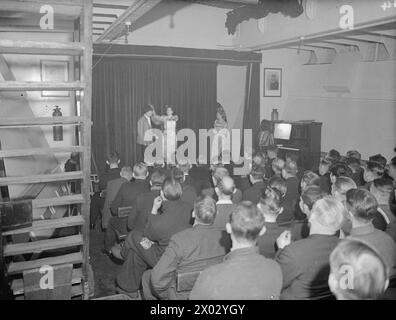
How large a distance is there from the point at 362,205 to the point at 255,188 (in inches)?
87.0

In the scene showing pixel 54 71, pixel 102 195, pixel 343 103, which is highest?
pixel 54 71

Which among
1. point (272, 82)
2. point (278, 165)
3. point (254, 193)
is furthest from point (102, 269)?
point (272, 82)

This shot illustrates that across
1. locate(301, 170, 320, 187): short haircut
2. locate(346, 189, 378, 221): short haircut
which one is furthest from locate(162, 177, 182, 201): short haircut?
locate(301, 170, 320, 187): short haircut

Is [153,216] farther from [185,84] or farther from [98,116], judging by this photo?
[185,84]

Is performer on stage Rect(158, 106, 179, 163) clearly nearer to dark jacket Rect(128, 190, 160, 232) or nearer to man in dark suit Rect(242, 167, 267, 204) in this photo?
man in dark suit Rect(242, 167, 267, 204)

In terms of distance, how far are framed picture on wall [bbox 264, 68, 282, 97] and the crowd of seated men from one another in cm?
713

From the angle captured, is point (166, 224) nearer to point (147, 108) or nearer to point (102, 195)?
Result: point (102, 195)

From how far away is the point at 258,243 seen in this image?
3.50 meters

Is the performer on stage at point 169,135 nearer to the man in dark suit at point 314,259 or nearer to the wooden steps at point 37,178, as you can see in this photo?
the wooden steps at point 37,178

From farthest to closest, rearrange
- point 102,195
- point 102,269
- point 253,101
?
point 253,101 < point 102,195 < point 102,269

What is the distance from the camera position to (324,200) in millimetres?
2758

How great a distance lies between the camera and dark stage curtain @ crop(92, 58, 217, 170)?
10242mm

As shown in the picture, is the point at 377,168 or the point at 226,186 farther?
the point at 377,168
